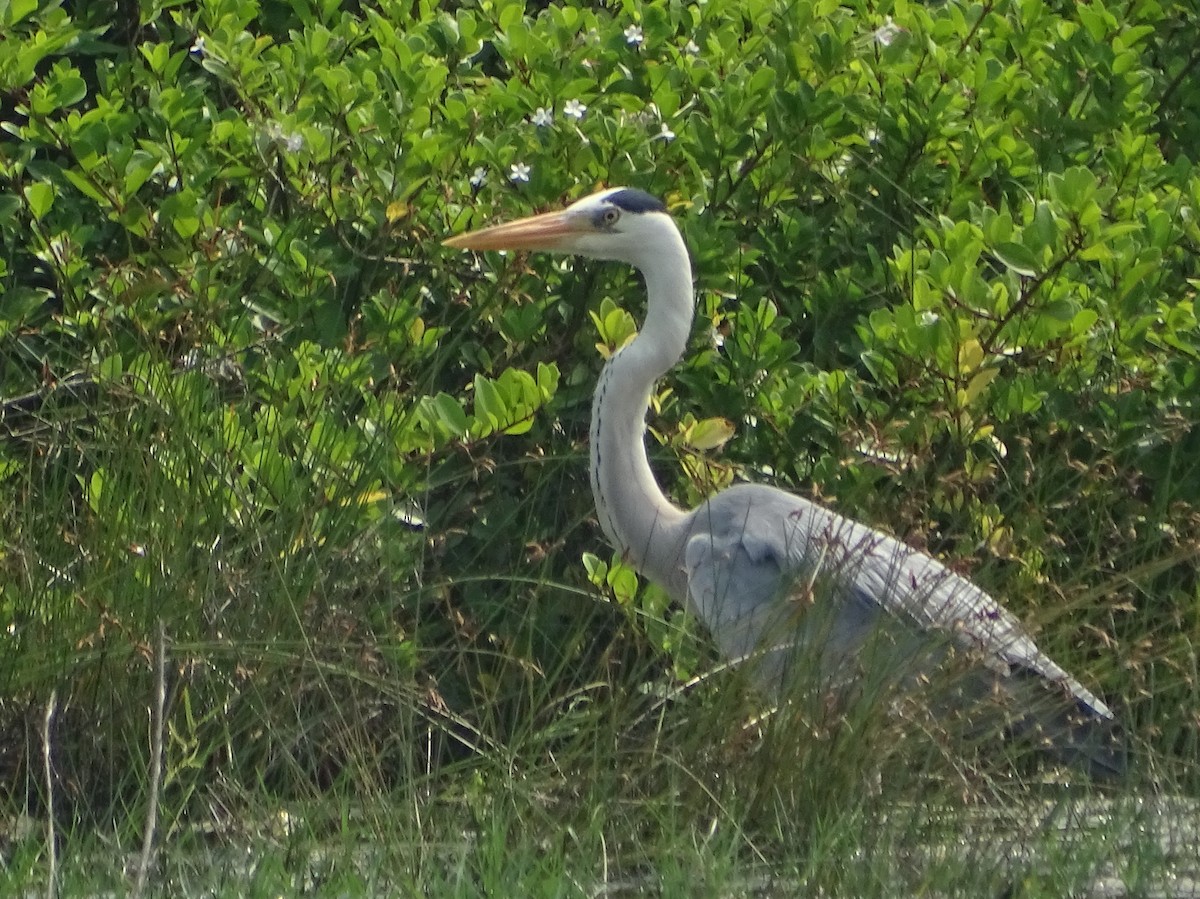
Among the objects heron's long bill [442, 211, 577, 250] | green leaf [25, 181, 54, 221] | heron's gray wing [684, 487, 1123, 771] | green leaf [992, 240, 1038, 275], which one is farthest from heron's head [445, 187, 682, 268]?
green leaf [25, 181, 54, 221]

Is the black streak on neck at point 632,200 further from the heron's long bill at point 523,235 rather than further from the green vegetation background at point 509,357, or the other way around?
the green vegetation background at point 509,357

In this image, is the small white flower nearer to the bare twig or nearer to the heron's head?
the heron's head

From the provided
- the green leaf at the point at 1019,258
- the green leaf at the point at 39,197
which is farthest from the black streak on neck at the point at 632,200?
the green leaf at the point at 39,197

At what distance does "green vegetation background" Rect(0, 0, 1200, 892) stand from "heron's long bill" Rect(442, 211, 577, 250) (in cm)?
21

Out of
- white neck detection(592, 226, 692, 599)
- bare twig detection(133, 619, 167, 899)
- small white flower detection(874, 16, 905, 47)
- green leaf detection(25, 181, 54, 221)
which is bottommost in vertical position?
white neck detection(592, 226, 692, 599)

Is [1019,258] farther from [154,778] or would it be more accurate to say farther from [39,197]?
[154,778]

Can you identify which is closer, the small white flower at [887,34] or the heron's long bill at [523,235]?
the heron's long bill at [523,235]

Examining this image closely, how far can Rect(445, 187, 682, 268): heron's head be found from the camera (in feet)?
15.3

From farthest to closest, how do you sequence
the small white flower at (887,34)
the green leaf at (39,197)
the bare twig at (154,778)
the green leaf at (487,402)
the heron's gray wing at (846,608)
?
1. the small white flower at (887,34)
2. the green leaf at (39,197)
3. the green leaf at (487,402)
4. the heron's gray wing at (846,608)
5. the bare twig at (154,778)

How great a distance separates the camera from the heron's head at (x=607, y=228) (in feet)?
15.3

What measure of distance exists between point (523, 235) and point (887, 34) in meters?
1.14

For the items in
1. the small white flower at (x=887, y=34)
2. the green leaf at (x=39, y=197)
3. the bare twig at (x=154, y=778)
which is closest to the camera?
the bare twig at (x=154, y=778)

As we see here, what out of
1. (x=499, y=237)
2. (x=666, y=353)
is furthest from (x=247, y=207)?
(x=666, y=353)

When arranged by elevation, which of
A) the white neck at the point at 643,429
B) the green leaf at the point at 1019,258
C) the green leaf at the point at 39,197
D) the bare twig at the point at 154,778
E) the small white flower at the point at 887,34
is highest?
the small white flower at the point at 887,34
